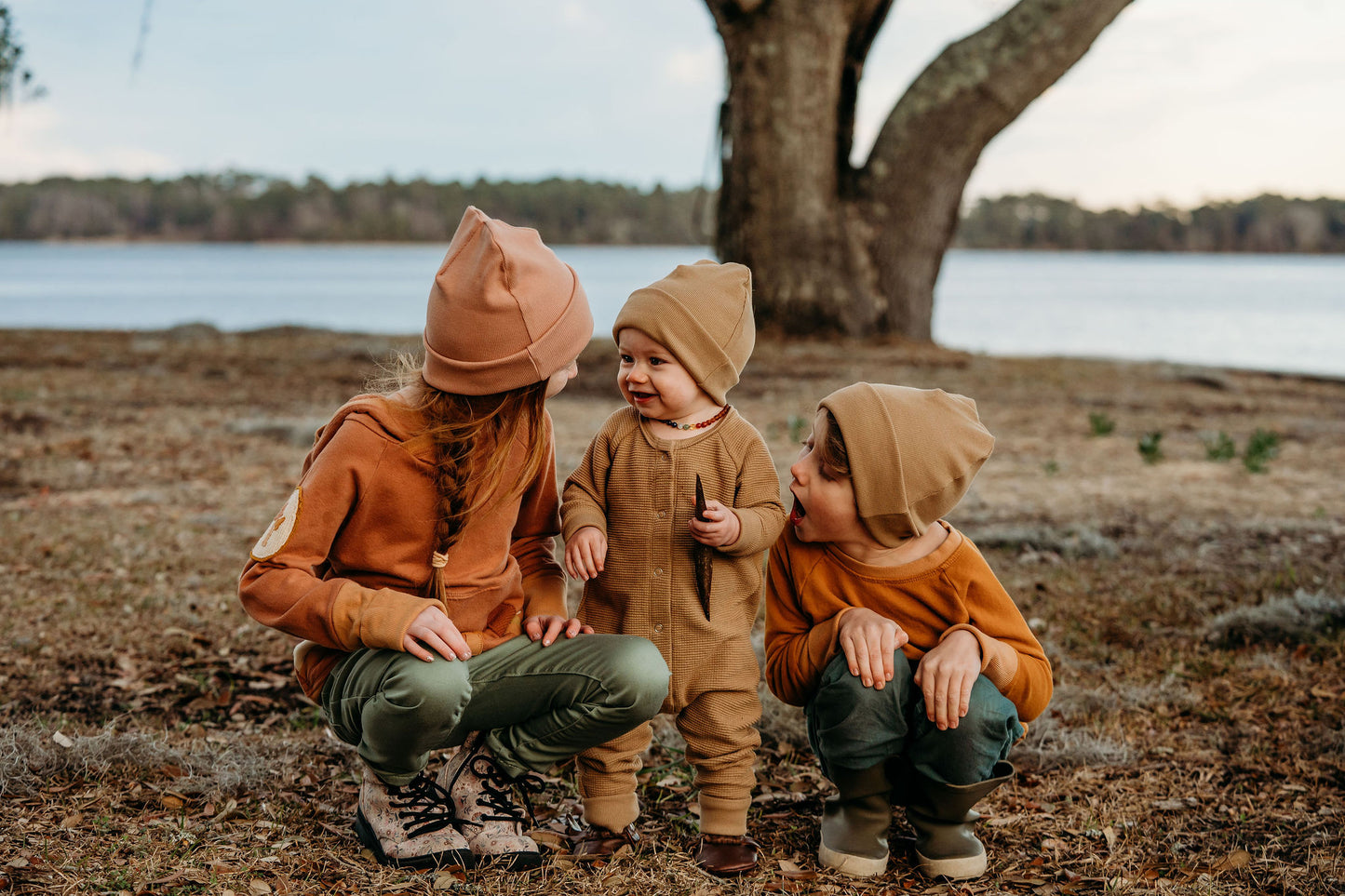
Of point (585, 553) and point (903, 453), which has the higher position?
point (903, 453)

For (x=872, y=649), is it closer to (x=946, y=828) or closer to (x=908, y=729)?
(x=908, y=729)

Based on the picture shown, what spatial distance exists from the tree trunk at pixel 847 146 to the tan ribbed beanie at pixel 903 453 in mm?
9027

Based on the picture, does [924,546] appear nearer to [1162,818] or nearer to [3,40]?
[1162,818]

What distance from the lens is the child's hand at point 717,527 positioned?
8.02ft

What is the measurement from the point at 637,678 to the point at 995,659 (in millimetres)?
775

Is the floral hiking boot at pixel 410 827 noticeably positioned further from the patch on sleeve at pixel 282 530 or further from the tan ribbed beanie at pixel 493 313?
the tan ribbed beanie at pixel 493 313

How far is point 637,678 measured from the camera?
2.40 meters

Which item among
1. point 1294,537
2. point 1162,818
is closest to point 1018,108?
point 1294,537

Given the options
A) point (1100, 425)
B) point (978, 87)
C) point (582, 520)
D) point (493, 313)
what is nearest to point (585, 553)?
point (582, 520)

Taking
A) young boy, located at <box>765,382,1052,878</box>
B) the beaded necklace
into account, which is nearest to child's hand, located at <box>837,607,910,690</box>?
young boy, located at <box>765,382,1052,878</box>

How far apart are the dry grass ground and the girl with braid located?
0.21 m

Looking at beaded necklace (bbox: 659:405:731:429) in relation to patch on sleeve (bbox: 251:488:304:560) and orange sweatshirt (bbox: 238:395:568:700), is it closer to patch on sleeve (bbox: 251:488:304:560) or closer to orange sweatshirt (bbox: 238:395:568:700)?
orange sweatshirt (bbox: 238:395:568:700)

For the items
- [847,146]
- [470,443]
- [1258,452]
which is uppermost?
[847,146]

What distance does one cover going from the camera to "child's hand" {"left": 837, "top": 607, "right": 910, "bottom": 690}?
238 centimetres
